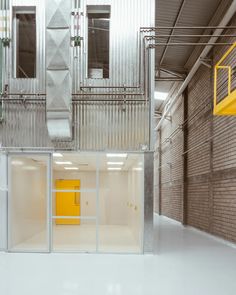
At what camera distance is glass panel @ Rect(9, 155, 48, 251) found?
11164 millimetres

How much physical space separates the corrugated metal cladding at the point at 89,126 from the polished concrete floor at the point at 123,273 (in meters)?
3.13

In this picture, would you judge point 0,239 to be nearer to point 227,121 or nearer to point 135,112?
point 135,112

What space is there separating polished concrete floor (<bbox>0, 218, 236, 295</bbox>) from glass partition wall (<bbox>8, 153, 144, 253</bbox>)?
924 mm

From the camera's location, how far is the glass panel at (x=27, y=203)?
1116 centimetres

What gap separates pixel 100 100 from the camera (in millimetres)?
10836

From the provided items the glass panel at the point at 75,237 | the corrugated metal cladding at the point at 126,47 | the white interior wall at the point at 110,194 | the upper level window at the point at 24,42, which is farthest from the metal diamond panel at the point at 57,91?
the white interior wall at the point at 110,194

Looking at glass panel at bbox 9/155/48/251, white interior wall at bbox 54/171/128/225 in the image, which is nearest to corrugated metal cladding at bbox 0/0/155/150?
glass panel at bbox 9/155/48/251

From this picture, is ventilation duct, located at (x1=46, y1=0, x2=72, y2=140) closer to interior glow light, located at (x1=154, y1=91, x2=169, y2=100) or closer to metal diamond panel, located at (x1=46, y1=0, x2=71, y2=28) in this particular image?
metal diamond panel, located at (x1=46, y1=0, x2=71, y2=28)

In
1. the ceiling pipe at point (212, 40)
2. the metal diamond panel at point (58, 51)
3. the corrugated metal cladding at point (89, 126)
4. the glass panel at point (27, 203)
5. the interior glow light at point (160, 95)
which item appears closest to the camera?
the metal diamond panel at point (58, 51)

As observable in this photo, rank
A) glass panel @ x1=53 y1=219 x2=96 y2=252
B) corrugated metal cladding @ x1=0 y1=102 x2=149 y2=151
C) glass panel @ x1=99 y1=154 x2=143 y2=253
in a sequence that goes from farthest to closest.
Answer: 1. glass panel @ x1=99 y1=154 x2=143 y2=253
2. glass panel @ x1=53 y1=219 x2=96 y2=252
3. corrugated metal cladding @ x1=0 y1=102 x2=149 y2=151

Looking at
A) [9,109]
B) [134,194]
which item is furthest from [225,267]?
[9,109]

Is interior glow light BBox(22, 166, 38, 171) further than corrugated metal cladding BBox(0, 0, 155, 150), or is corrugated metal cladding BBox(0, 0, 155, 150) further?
interior glow light BBox(22, 166, 38, 171)

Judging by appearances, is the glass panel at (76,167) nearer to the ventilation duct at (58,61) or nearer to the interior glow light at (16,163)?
the interior glow light at (16,163)

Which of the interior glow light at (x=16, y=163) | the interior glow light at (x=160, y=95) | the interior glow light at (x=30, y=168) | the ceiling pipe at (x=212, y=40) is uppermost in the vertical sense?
the interior glow light at (x=160, y=95)
